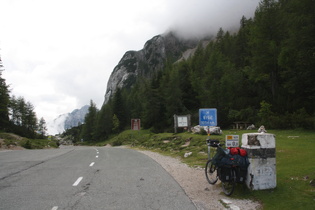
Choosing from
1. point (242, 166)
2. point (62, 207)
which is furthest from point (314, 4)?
point (62, 207)

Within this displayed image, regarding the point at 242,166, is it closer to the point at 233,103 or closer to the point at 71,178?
the point at 71,178

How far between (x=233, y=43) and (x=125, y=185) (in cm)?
6645

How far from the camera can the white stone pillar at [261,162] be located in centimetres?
611

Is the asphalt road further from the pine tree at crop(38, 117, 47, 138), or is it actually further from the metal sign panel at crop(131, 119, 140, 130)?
→ the pine tree at crop(38, 117, 47, 138)

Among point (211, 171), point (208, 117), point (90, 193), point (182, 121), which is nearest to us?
point (90, 193)

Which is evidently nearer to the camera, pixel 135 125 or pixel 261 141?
pixel 261 141

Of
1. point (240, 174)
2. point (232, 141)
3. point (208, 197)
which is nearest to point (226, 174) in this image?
point (240, 174)

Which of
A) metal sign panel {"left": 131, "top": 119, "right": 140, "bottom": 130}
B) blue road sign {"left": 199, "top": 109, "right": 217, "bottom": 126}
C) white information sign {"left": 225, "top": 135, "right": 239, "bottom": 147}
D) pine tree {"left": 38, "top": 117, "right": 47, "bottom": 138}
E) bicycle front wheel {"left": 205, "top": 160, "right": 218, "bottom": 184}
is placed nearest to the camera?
bicycle front wheel {"left": 205, "top": 160, "right": 218, "bottom": 184}

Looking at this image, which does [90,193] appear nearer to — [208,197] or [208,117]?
[208,197]

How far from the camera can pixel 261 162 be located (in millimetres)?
6160

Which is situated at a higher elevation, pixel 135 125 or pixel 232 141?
pixel 232 141

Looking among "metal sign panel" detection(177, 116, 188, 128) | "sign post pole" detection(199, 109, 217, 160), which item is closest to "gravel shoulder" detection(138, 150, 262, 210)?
"sign post pole" detection(199, 109, 217, 160)

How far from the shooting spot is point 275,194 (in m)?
5.75

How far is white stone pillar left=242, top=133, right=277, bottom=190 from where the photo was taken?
6105mm
